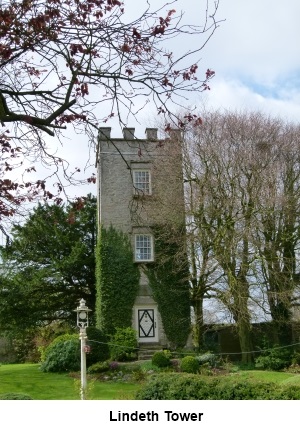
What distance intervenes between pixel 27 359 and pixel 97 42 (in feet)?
94.7

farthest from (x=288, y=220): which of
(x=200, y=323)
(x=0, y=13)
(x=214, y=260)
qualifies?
(x=0, y=13)

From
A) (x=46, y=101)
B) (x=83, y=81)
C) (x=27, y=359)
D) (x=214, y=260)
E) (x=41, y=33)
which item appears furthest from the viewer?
(x=27, y=359)

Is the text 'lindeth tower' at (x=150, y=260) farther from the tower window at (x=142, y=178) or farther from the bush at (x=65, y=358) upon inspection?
the bush at (x=65, y=358)

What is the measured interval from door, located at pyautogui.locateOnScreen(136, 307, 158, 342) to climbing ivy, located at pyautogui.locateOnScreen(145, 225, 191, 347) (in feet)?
1.45

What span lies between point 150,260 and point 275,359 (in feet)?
22.6

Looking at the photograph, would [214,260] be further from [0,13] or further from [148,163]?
[0,13]

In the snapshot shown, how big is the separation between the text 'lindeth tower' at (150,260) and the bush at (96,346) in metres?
1.69

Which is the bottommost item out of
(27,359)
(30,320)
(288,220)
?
(27,359)

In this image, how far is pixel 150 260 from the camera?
82.9 ft

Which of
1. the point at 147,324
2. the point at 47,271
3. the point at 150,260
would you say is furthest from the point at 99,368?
the point at 47,271

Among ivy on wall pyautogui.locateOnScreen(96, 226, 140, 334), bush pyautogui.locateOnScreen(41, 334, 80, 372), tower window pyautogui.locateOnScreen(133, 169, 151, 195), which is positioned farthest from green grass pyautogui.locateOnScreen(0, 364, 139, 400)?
tower window pyautogui.locateOnScreen(133, 169, 151, 195)

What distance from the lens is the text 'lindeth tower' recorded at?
2434 centimetres

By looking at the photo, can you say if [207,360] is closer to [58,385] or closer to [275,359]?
[275,359]

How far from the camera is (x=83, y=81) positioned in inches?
256
